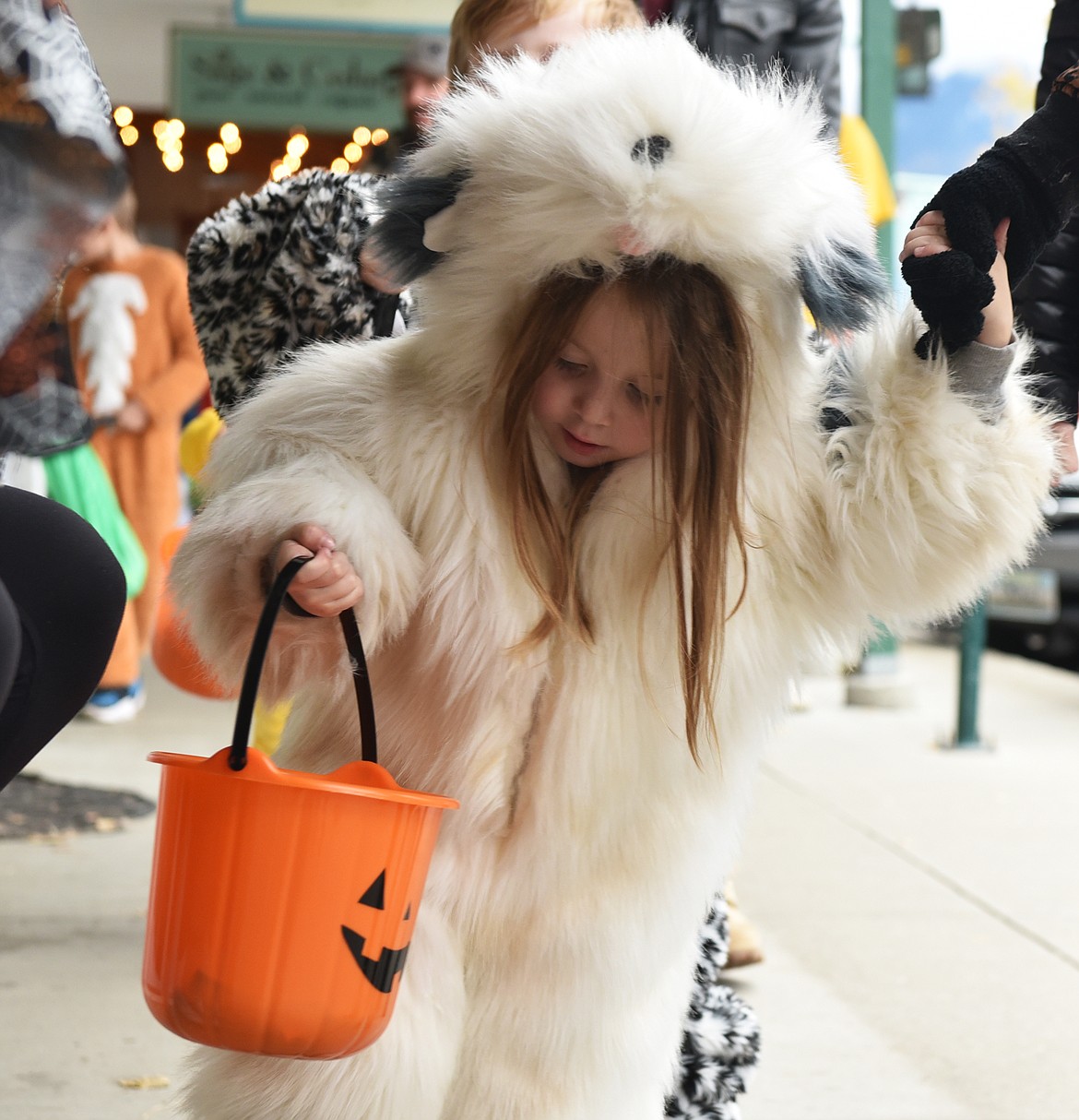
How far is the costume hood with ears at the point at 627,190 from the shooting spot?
1.54 metres

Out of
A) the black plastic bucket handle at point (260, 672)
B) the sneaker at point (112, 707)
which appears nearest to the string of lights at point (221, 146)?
the sneaker at point (112, 707)

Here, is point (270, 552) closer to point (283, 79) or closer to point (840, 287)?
point (840, 287)

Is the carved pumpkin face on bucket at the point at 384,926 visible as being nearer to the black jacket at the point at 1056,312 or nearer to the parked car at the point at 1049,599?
the black jacket at the point at 1056,312

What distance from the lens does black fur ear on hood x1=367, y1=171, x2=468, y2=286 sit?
166cm

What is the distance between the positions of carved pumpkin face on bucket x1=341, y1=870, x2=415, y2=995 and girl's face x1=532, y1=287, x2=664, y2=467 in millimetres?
566

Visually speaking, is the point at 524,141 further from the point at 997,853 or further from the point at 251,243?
the point at 997,853

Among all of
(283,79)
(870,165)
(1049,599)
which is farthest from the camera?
(283,79)

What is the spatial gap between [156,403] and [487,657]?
424 cm

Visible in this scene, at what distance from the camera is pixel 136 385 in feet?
18.4

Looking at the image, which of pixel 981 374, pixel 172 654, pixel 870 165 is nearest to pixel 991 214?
pixel 981 374

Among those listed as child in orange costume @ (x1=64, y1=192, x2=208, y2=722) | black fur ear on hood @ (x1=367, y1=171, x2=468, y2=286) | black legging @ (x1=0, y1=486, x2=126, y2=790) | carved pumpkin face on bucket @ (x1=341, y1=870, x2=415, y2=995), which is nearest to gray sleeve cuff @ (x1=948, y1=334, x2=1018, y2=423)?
black fur ear on hood @ (x1=367, y1=171, x2=468, y2=286)

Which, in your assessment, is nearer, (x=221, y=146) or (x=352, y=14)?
(x=352, y=14)

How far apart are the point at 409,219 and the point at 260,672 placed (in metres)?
0.57

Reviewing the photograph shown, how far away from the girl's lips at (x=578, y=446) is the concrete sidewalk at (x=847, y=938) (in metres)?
1.26
